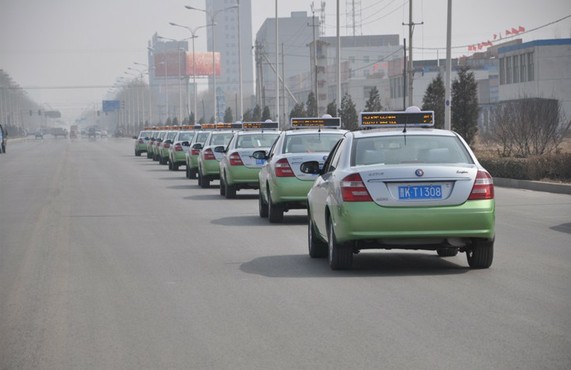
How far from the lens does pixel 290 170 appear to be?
18875 millimetres

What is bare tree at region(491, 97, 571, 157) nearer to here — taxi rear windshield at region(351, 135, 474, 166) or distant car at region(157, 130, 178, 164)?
distant car at region(157, 130, 178, 164)

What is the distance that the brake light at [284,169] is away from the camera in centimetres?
1884

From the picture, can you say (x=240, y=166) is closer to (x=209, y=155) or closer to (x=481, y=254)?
(x=209, y=155)

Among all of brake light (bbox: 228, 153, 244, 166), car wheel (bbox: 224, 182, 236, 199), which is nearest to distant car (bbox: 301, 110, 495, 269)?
brake light (bbox: 228, 153, 244, 166)

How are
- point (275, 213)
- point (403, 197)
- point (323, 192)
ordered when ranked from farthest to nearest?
point (275, 213) → point (323, 192) → point (403, 197)

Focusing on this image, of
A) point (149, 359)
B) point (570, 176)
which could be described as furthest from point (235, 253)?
point (570, 176)

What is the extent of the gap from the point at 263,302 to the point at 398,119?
5.14 m

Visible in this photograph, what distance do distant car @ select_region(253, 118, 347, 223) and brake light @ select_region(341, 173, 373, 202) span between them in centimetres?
656

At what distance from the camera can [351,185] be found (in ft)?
38.7

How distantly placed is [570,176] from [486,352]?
68.3 ft

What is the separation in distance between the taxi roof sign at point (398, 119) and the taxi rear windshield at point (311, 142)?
170 inches

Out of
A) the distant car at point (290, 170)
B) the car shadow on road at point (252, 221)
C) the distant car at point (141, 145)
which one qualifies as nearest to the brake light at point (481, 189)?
the distant car at point (290, 170)

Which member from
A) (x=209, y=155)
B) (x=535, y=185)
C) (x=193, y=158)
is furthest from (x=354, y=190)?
(x=193, y=158)

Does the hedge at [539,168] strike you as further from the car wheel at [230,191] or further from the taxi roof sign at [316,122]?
the car wheel at [230,191]
